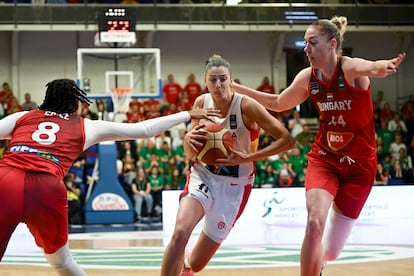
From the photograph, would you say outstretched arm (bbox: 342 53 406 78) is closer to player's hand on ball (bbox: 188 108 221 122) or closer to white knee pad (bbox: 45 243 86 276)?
player's hand on ball (bbox: 188 108 221 122)

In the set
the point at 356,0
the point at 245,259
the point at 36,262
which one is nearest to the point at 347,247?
the point at 245,259

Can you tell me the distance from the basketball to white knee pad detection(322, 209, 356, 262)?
3.25 feet

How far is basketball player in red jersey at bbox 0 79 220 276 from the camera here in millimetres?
4633

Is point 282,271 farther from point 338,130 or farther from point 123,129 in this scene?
point 123,129

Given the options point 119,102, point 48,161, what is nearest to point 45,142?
point 48,161

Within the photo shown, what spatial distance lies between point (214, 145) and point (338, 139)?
926 mm

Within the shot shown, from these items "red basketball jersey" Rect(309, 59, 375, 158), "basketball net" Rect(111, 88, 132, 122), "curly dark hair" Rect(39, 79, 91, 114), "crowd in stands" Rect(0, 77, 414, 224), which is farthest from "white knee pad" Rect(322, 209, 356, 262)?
"basketball net" Rect(111, 88, 132, 122)

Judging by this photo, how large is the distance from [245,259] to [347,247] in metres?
1.95

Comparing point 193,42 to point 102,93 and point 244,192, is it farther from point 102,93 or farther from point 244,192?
point 244,192

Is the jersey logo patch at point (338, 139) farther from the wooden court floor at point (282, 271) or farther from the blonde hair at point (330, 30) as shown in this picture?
the wooden court floor at point (282, 271)

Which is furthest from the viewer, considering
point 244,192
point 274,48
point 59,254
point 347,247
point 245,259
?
point 274,48

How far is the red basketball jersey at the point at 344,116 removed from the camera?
5.55m

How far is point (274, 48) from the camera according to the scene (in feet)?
77.3

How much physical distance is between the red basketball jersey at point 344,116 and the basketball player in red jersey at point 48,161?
1330 mm
